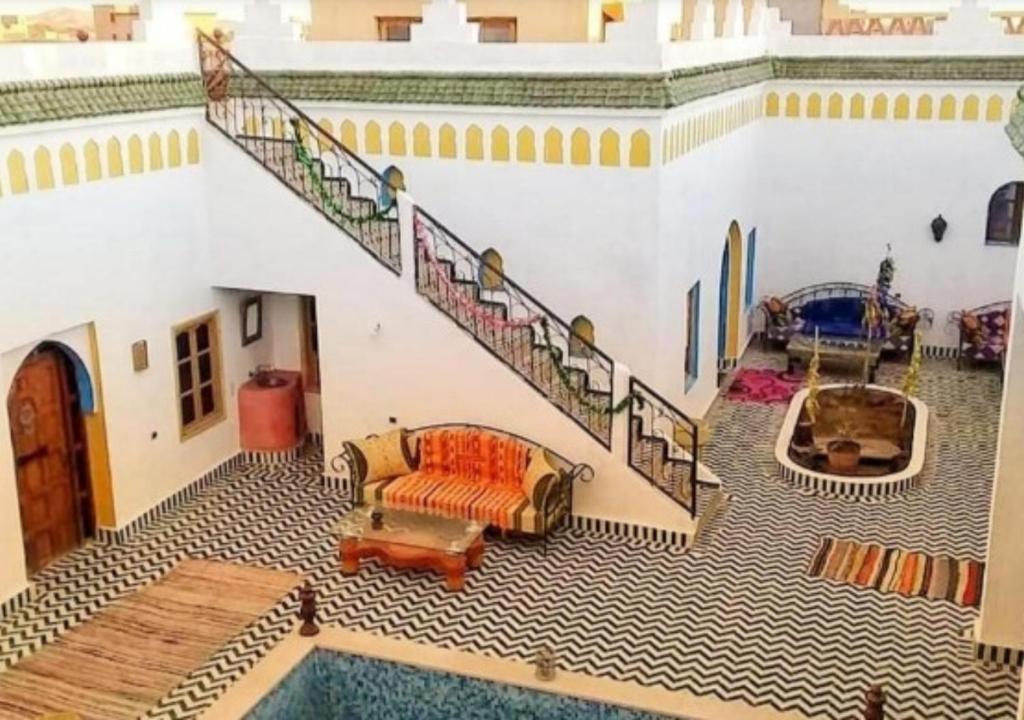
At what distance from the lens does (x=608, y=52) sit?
10.5 metres

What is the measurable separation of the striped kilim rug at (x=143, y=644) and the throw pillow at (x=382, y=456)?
1251 mm

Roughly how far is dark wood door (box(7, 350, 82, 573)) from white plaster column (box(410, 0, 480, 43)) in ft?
14.7

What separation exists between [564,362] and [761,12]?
6636 mm

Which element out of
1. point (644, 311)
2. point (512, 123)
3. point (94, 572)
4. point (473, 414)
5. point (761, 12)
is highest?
point (761, 12)

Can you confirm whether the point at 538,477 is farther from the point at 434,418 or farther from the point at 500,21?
the point at 500,21

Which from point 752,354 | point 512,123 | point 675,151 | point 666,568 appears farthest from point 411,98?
point 752,354

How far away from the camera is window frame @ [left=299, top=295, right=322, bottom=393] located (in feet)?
41.9

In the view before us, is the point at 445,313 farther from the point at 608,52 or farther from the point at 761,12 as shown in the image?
the point at 761,12

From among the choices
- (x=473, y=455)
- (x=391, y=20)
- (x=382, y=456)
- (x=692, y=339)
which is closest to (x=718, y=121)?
(x=692, y=339)

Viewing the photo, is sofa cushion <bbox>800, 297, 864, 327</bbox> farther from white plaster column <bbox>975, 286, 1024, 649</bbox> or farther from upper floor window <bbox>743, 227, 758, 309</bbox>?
white plaster column <bbox>975, 286, 1024, 649</bbox>

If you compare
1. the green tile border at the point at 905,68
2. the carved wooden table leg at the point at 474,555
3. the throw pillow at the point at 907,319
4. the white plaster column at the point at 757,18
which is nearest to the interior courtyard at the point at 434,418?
the carved wooden table leg at the point at 474,555

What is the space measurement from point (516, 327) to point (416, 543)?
245 centimetres

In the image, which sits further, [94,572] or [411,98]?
[411,98]

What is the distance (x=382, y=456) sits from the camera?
10.9 meters
